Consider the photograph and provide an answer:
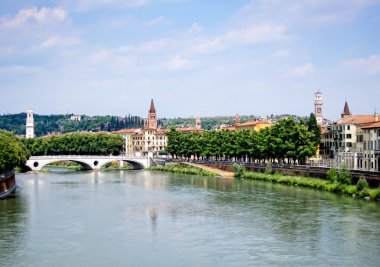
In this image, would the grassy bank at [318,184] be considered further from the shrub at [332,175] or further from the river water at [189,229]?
the river water at [189,229]

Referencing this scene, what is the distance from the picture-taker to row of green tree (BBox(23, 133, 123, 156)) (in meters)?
134

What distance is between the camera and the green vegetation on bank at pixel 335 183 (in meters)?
50.4

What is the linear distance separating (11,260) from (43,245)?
11.6 ft

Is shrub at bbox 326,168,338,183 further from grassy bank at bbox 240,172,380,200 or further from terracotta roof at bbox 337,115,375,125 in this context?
terracotta roof at bbox 337,115,375,125

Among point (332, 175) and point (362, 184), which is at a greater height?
point (332, 175)

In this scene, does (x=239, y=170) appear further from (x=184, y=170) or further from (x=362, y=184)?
(x=362, y=184)

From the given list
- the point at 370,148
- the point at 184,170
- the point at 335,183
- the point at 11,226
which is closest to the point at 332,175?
the point at 335,183

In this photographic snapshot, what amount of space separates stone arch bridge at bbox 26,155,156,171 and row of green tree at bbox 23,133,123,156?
18130 millimetres

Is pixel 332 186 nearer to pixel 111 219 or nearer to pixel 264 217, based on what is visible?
pixel 264 217

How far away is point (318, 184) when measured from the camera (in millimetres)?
59938

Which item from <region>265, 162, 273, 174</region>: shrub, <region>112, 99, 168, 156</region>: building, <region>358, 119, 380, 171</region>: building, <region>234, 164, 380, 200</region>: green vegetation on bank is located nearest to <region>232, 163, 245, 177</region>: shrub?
<region>234, 164, 380, 200</region>: green vegetation on bank

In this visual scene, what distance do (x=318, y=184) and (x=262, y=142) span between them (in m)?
23.8

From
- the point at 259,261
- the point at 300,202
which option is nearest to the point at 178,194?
the point at 300,202

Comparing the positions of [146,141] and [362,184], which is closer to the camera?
[362,184]
